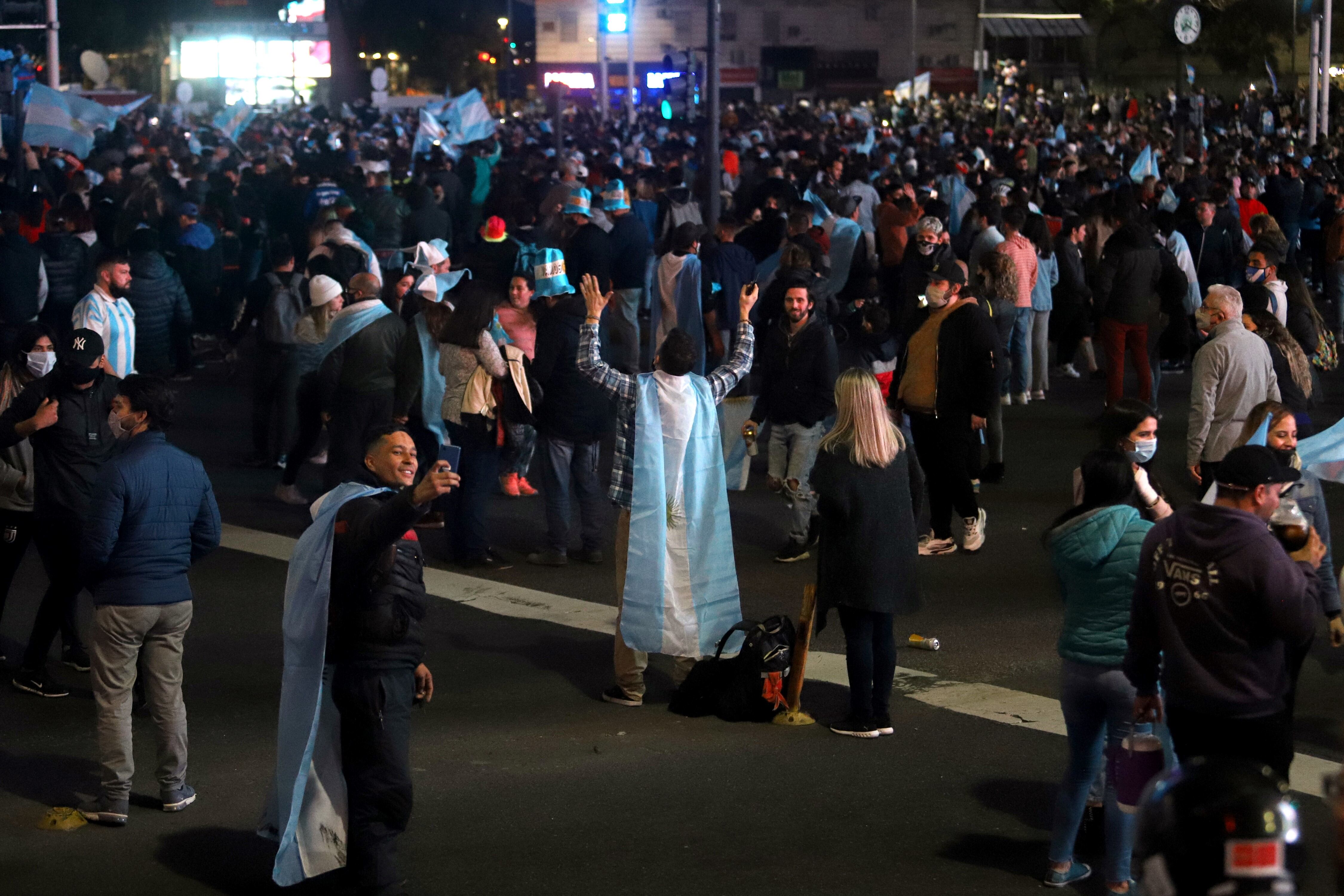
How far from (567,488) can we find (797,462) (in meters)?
→ 1.46

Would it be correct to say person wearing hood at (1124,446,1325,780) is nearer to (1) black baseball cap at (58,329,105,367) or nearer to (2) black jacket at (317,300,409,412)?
(1) black baseball cap at (58,329,105,367)

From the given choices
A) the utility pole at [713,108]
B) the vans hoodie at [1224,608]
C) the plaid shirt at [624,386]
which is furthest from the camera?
the utility pole at [713,108]

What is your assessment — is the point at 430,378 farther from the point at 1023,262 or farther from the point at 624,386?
the point at 1023,262

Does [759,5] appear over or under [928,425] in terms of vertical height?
over

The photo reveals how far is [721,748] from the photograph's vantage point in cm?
745

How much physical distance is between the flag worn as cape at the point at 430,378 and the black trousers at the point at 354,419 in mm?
221

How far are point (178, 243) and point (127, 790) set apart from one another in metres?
11.8

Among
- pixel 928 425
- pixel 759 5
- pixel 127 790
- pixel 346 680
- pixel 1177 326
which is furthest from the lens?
pixel 759 5

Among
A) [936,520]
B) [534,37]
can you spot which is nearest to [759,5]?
[534,37]

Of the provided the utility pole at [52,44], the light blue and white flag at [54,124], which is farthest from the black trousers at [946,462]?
the utility pole at [52,44]

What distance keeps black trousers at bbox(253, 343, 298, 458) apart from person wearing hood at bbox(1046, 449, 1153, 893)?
853 cm

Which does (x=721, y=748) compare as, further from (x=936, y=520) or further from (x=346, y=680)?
(x=936, y=520)

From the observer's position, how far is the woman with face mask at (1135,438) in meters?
6.34

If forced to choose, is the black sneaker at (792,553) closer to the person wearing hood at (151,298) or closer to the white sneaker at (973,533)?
the white sneaker at (973,533)
